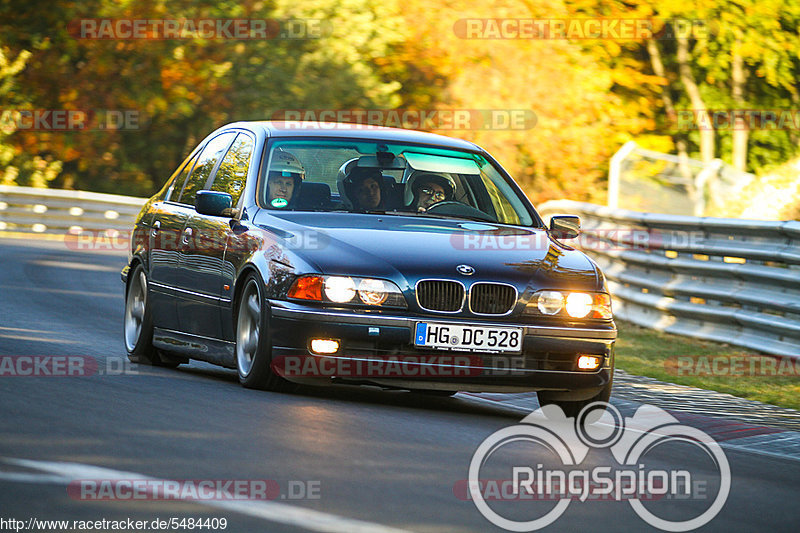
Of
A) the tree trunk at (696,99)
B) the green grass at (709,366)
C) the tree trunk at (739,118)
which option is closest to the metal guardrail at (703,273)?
the green grass at (709,366)

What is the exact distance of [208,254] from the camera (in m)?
9.56

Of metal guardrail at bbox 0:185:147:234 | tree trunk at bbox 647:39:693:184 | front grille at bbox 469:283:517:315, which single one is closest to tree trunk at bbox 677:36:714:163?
tree trunk at bbox 647:39:693:184

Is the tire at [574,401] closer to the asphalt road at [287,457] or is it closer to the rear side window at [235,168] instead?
the asphalt road at [287,457]

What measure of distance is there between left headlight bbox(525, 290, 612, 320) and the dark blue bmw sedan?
1 cm

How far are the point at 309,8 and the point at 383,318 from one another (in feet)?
104

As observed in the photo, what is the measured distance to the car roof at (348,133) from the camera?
32.3ft

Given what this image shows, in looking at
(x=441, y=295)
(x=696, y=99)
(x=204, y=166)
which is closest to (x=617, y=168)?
(x=204, y=166)

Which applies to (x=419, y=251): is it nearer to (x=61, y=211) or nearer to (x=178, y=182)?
(x=178, y=182)

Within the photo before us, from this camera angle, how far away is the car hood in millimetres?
8297

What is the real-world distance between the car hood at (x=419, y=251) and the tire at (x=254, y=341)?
344mm

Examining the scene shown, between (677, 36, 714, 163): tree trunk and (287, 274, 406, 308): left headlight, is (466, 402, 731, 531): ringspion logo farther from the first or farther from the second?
(677, 36, 714, 163): tree trunk

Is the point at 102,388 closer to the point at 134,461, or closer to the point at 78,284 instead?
the point at 134,461

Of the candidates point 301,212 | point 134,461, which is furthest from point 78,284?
point 134,461

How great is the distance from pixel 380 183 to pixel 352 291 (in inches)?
58.4
